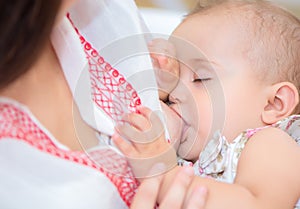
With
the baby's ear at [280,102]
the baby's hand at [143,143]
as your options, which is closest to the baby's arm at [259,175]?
the baby's hand at [143,143]

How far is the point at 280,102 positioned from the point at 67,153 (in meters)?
0.43

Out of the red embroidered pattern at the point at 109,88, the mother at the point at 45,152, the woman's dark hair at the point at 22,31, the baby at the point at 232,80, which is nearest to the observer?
the woman's dark hair at the point at 22,31

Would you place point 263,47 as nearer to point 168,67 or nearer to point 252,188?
point 168,67

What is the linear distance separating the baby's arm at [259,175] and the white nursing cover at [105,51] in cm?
5

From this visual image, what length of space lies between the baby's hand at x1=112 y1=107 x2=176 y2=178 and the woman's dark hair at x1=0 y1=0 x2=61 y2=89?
0.58ft

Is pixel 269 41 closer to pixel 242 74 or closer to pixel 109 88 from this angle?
pixel 242 74

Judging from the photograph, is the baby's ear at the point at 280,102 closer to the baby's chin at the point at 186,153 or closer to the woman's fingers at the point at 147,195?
the baby's chin at the point at 186,153

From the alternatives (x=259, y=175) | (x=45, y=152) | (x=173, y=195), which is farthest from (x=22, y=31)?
(x=259, y=175)

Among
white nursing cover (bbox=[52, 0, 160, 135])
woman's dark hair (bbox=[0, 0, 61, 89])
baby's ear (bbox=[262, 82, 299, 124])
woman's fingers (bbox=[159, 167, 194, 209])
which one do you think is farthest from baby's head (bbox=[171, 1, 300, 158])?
woman's dark hair (bbox=[0, 0, 61, 89])

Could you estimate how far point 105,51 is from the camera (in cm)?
76

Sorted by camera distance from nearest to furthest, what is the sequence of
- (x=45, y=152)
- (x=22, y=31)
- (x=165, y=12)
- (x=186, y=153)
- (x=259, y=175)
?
(x=22, y=31) → (x=45, y=152) → (x=259, y=175) → (x=186, y=153) → (x=165, y=12)

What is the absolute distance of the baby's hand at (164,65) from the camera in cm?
88

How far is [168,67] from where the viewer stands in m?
0.90

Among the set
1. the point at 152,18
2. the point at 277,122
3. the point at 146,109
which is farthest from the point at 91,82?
the point at 152,18
